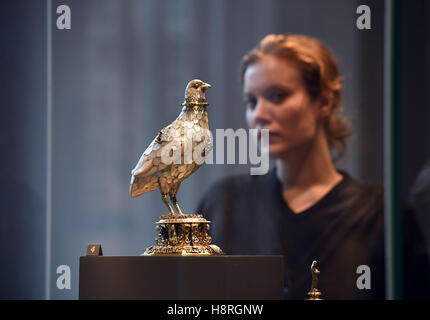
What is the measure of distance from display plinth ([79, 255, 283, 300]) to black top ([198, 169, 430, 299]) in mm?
1633

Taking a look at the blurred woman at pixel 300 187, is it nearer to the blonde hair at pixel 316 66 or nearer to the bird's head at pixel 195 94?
the blonde hair at pixel 316 66

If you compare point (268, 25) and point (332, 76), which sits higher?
point (268, 25)

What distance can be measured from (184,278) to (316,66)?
2.24m

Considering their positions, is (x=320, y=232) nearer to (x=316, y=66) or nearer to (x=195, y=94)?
(x=316, y=66)

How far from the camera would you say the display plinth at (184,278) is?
3137mm

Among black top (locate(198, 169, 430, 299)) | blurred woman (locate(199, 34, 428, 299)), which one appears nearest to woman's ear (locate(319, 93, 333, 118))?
blurred woman (locate(199, 34, 428, 299))

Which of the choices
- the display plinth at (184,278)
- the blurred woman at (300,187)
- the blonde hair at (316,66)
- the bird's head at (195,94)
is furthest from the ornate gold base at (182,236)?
the blonde hair at (316,66)

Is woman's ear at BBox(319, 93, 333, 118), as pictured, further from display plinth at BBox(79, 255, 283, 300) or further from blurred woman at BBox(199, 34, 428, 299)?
display plinth at BBox(79, 255, 283, 300)
